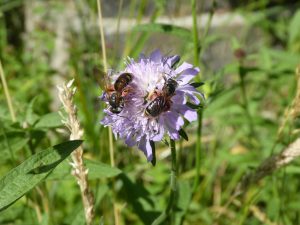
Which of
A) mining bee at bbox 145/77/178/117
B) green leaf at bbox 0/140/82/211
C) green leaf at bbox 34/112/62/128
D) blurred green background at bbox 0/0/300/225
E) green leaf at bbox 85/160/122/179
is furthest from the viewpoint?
blurred green background at bbox 0/0/300/225

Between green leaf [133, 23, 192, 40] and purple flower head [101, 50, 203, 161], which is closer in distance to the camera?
purple flower head [101, 50, 203, 161]

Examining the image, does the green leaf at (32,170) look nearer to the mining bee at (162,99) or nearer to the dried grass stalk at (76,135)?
the dried grass stalk at (76,135)

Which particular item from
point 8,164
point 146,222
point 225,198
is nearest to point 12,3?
point 8,164

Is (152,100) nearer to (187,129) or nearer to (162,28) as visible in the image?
(162,28)

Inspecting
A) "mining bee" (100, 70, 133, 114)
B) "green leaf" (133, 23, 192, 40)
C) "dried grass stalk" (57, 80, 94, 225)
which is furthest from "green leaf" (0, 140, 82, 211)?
"green leaf" (133, 23, 192, 40)

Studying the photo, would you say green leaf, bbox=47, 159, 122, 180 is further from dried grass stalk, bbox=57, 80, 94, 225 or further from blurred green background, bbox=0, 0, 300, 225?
dried grass stalk, bbox=57, 80, 94, 225

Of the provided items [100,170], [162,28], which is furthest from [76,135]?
[162,28]

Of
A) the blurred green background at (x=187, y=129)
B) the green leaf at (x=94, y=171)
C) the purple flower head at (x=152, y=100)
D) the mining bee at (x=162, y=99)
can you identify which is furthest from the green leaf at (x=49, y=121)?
the mining bee at (x=162, y=99)
